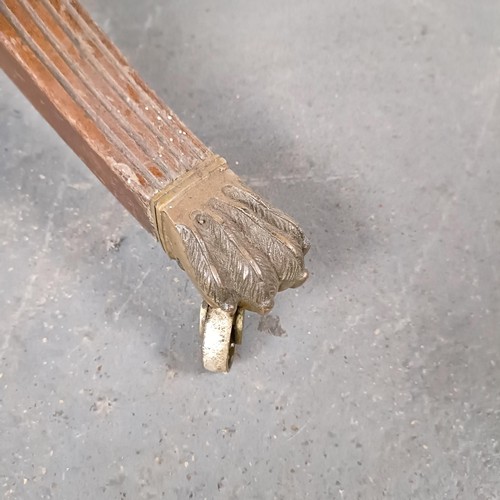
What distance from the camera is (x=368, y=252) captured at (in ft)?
4.08

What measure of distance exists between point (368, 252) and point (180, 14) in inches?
28.2

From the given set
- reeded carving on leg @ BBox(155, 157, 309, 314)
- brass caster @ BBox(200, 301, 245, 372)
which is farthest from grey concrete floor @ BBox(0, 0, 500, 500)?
reeded carving on leg @ BBox(155, 157, 309, 314)

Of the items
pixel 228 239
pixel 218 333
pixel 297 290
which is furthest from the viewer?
pixel 297 290

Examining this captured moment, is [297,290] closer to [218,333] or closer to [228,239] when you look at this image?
[218,333]

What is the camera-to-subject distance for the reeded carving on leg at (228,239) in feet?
2.84

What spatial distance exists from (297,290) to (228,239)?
373 millimetres

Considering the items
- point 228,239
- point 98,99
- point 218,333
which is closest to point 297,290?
point 218,333

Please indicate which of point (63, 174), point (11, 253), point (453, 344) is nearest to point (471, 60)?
point (453, 344)

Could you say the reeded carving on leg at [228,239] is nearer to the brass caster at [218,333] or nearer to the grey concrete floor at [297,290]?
the brass caster at [218,333]

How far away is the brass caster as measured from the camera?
998 mm

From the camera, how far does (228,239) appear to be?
867mm

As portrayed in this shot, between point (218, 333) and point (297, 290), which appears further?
point (297, 290)

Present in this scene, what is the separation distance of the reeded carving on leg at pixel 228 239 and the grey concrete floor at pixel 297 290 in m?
0.30

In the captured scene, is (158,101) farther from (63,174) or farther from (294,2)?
(294,2)
